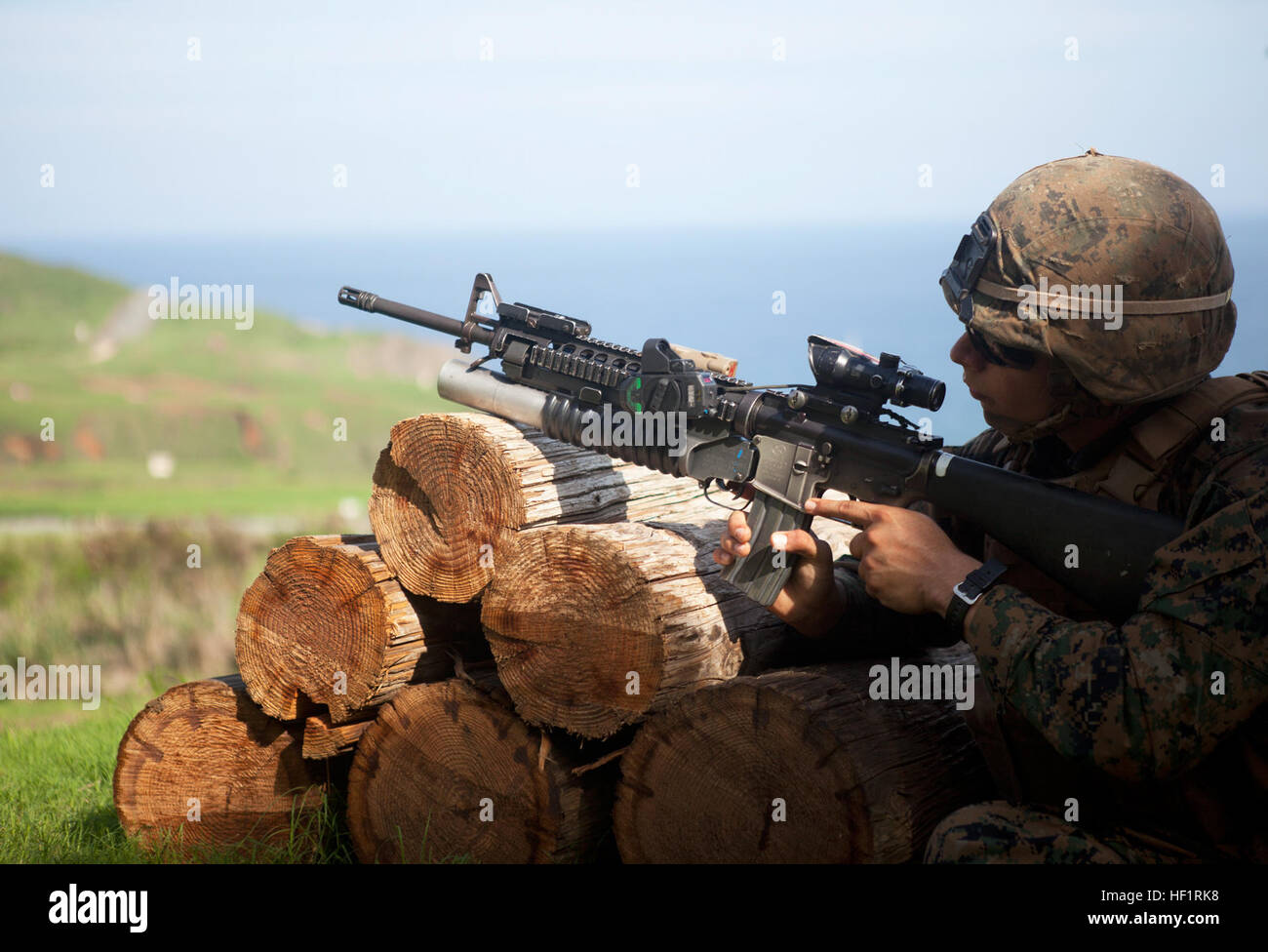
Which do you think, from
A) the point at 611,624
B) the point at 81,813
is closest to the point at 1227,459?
the point at 611,624

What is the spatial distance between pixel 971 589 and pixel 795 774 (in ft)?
2.71

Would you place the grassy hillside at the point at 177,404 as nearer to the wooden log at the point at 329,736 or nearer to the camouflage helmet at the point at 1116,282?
the wooden log at the point at 329,736

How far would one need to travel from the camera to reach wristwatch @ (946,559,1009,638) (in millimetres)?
3143

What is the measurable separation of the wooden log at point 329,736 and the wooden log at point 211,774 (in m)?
0.20

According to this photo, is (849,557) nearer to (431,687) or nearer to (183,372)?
(431,687)

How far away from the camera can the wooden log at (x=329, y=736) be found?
180 inches

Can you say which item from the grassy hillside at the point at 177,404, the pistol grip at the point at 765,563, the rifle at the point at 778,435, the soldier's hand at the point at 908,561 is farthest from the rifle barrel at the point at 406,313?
the grassy hillside at the point at 177,404

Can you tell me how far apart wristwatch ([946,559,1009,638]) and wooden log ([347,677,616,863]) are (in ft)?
5.27

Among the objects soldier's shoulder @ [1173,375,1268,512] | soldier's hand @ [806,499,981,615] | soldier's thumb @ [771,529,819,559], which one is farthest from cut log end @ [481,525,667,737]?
soldier's shoulder @ [1173,375,1268,512]

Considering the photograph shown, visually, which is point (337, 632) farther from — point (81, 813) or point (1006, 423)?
point (1006, 423)

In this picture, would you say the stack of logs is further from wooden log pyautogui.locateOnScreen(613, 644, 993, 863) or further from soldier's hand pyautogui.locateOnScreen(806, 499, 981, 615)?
soldier's hand pyautogui.locateOnScreen(806, 499, 981, 615)

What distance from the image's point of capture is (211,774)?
188 inches
